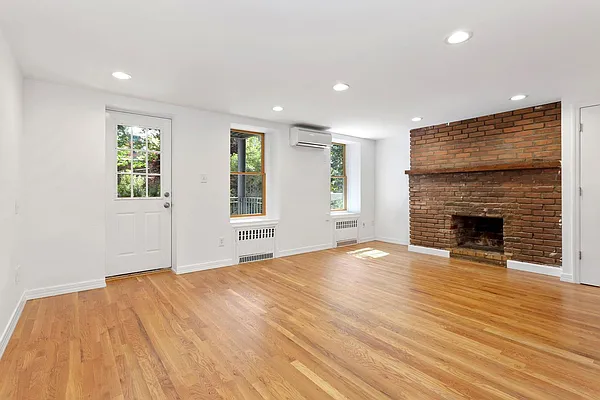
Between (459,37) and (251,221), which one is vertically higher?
(459,37)

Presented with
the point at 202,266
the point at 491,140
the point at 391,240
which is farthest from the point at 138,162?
the point at 491,140

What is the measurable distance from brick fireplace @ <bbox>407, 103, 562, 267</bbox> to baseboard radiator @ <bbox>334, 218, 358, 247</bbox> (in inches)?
46.6

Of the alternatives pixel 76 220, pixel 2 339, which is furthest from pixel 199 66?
pixel 2 339

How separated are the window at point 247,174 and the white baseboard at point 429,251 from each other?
9.28 feet

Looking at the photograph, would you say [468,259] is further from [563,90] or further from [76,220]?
[76,220]

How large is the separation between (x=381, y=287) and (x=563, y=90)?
3.06 m

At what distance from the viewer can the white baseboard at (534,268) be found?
406 centimetres

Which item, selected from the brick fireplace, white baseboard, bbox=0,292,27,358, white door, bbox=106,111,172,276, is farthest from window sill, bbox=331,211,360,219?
white baseboard, bbox=0,292,27,358

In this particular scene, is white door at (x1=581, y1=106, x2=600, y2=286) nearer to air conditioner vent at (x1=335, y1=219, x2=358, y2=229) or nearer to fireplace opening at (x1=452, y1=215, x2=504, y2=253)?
fireplace opening at (x1=452, y1=215, x2=504, y2=253)

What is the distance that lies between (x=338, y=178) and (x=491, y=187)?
9.59ft

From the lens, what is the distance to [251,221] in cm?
499

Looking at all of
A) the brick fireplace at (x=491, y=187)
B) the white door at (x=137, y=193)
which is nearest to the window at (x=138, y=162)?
the white door at (x=137, y=193)

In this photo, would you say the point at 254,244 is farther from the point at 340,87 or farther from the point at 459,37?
the point at 459,37

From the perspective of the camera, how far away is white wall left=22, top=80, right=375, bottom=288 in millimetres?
3268
